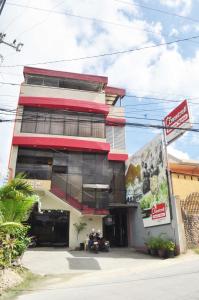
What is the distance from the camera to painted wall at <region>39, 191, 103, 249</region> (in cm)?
1952

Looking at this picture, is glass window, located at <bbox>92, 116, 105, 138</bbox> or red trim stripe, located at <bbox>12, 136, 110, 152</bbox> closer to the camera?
red trim stripe, located at <bbox>12, 136, 110, 152</bbox>

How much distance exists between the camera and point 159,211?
16.8 meters

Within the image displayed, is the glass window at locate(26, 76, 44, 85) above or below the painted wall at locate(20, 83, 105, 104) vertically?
above

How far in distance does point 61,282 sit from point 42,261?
202 inches

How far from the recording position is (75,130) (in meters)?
21.6

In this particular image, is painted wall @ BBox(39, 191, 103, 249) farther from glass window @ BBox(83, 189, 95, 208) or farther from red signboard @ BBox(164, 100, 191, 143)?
red signboard @ BBox(164, 100, 191, 143)

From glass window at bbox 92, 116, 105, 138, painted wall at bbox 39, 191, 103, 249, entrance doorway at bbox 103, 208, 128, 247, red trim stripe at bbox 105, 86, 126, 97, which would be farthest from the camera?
red trim stripe at bbox 105, 86, 126, 97

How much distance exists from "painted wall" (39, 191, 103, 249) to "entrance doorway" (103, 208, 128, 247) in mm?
1680

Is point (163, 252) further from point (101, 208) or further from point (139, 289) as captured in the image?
point (139, 289)

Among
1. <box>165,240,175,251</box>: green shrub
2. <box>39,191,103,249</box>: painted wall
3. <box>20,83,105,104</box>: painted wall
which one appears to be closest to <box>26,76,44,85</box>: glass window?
<box>20,83,105,104</box>: painted wall

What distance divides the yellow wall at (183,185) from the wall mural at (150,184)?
1172mm

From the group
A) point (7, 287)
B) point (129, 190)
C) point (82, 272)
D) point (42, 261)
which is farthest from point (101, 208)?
point (7, 287)

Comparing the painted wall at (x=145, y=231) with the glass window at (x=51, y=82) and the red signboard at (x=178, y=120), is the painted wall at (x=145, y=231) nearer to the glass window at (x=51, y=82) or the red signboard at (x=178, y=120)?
the red signboard at (x=178, y=120)

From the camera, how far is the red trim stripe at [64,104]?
70.3 feet
